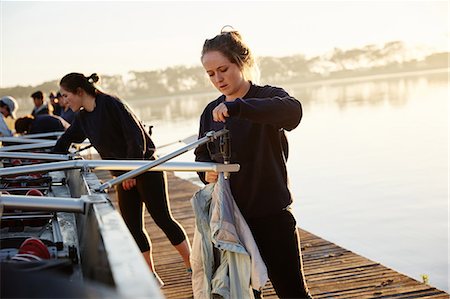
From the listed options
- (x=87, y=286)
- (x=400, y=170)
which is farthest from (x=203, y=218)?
(x=400, y=170)

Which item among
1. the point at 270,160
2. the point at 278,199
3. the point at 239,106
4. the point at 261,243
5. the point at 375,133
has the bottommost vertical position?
the point at 375,133

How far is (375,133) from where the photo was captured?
77.8 ft

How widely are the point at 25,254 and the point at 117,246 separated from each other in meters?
0.65

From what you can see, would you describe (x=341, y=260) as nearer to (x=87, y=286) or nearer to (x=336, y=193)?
(x=87, y=286)

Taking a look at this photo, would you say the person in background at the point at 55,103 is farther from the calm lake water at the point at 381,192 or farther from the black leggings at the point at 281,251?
the black leggings at the point at 281,251

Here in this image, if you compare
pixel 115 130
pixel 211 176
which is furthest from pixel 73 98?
pixel 211 176

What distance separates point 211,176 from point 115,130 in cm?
174

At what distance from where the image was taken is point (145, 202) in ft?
15.5

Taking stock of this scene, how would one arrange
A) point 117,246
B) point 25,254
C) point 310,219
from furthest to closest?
point 310,219 < point 25,254 < point 117,246

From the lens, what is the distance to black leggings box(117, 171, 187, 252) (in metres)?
4.67

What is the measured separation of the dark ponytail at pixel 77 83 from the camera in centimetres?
469

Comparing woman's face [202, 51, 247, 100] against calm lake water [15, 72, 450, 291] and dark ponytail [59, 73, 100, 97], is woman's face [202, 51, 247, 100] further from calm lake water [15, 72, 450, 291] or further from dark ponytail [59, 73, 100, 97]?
calm lake water [15, 72, 450, 291]

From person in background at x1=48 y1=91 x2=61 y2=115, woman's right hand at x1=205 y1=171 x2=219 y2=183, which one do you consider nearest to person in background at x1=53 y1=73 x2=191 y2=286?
woman's right hand at x1=205 y1=171 x2=219 y2=183

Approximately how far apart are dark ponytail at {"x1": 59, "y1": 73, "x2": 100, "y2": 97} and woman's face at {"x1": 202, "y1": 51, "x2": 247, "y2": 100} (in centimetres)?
187
